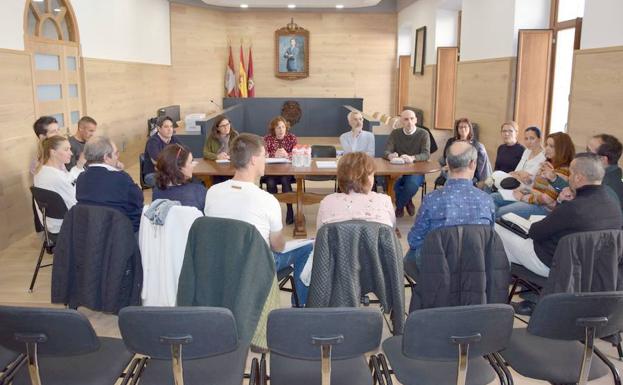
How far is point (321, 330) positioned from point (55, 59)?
6.23 metres

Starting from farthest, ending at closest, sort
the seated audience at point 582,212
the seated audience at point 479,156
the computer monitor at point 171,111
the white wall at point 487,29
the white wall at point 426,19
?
1. the white wall at point 426,19
2. the computer monitor at point 171,111
3. the white wall at point 487,29
4. the seated audience at point 479,156
5. the seated audience at point 582,212

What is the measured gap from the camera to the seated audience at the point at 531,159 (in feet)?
16.0

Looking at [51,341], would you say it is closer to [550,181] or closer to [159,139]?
[550,181]

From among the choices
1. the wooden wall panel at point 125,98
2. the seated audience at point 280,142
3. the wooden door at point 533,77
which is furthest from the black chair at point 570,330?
the wooden wall panel at point 125,98

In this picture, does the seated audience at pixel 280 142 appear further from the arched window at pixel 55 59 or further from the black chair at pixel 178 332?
the black chair at pixel 178 332

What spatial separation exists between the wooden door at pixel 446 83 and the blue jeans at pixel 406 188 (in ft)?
16.2

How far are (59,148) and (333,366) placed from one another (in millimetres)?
3294

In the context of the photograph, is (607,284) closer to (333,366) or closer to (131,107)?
(333,366)

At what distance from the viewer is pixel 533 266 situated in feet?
10.7

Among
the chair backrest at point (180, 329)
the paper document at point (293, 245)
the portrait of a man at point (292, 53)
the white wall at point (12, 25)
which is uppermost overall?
the portrait of a man at point (292, 53)

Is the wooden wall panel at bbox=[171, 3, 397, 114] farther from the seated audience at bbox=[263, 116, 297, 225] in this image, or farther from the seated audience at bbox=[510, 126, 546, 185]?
the seated audience at bbox=[510, 126, 546, 185]

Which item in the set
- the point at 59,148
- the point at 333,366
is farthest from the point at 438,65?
the point at 333,366

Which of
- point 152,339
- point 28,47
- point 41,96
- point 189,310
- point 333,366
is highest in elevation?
point 28,47

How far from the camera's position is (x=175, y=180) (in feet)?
11.1
